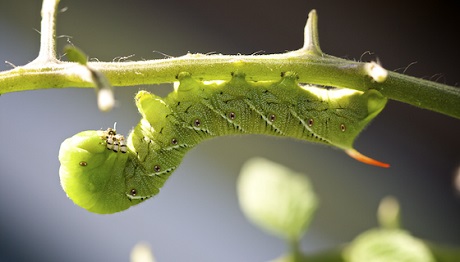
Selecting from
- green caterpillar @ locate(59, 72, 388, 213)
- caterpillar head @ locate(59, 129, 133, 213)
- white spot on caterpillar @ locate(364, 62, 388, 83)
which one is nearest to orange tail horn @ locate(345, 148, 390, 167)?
green caterpillar @ locate(59, 72, 388, 213)

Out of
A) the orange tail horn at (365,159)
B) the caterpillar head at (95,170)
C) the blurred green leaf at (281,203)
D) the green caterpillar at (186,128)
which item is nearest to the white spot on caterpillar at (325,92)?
the green caterpillar at (186,128)

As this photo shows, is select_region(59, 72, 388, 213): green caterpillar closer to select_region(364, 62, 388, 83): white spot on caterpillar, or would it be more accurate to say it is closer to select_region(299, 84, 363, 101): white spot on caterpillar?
select_region(299, 84, 363, 101): white spot on caterpillar

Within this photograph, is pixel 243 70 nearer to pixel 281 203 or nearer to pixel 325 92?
pixel 281 203

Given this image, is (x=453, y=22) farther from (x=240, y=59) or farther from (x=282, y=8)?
(x=240, y=59)

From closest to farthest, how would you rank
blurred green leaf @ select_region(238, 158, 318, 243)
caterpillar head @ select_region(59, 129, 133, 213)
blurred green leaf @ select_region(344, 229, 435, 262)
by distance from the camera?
blurred green leaf @ select_region(344, 229, 435, 262) → blurred green leaf @ select_region(238, 158, 318, 243) → caterpillar head @ select_region(59, 129, 133, 213)

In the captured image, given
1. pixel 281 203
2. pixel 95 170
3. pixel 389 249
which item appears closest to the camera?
pixel 389 249

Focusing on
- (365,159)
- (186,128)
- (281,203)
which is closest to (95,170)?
(186,128)

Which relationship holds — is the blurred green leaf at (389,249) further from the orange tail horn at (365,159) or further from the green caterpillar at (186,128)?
the green caterpillar at (186,128)
